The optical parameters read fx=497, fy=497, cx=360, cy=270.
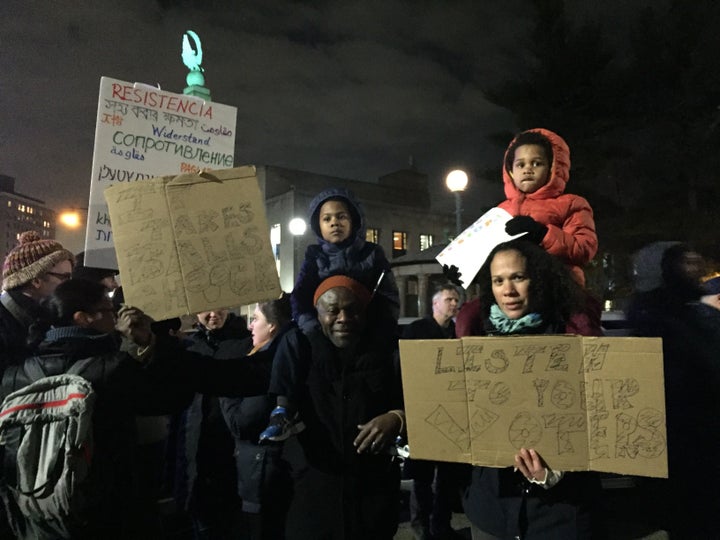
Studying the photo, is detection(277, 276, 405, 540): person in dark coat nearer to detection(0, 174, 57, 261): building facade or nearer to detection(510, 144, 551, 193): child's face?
detection(510, 144, 551, 193): child's face

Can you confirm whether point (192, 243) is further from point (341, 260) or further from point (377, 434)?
point (377, 434)

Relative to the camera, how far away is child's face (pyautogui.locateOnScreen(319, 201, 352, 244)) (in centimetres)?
355

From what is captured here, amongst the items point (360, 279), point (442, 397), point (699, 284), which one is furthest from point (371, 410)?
point (699, 284)

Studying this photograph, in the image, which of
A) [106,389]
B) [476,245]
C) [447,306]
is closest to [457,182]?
[447,306]

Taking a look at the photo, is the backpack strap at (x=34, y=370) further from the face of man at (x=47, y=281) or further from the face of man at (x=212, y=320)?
the face of man at (x=212, y=320)

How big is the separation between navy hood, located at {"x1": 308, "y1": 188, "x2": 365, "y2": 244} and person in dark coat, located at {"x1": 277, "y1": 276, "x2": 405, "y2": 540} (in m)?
0.93

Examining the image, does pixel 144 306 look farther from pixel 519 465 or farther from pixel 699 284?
pixel 699 284

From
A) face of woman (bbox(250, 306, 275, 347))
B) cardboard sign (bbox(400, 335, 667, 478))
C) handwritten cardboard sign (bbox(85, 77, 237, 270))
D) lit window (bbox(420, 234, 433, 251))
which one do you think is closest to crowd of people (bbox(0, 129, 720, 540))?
cardboard sign (bbox(400, 335, 667, 478))

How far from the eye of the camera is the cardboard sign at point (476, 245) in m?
2.85

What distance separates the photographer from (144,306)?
8.48 feet

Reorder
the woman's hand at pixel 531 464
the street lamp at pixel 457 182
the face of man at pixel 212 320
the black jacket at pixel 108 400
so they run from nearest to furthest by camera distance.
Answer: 1. the woman's hand at pixel 531 464
2. the black jacket at pixel 108 400
3. the face of man at pixel 212 320
4. the street lamp at pixel 457 182

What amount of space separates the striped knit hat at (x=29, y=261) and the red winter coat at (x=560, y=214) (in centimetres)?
345

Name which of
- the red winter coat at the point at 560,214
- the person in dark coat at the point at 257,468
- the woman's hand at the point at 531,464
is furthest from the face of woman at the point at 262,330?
the woman's hand at the point at 531,464

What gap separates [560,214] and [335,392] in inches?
70.7
